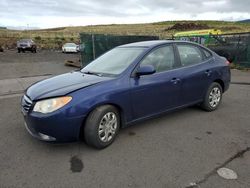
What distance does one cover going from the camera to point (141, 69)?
4.06 metres

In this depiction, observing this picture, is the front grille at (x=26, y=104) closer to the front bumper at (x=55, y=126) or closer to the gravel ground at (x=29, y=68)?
the front bumper at (x=55, y=126)

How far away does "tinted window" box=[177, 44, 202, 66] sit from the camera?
4977 mm

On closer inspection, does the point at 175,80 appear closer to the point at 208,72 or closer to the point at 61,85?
the point at 208,72

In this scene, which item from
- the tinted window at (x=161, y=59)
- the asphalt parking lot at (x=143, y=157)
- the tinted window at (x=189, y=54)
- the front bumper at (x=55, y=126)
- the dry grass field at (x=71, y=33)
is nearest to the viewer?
the asphalt parking lot at (x=143, y=157)

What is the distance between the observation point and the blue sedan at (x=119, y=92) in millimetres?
3506

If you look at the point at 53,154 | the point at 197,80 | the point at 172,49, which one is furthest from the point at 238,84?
the point at 53,154

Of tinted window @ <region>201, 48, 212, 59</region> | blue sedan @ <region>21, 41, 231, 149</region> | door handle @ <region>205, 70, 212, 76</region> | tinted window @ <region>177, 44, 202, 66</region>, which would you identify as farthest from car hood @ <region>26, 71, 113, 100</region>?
tinted window @ <region>201, 48, 212, 59</region>

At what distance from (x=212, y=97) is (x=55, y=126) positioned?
3.51 metres

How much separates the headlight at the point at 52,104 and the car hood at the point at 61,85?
0.25 ft

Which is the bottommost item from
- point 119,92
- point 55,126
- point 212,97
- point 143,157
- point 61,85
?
point 143,157

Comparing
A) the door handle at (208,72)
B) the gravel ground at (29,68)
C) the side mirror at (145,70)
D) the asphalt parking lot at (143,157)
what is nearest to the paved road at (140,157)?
the asphalt parking lot at (143,157)

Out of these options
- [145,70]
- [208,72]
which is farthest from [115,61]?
[208,72]

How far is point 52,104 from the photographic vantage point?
11.4 ft

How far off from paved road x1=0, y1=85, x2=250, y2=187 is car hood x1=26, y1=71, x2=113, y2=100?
2.64ft
